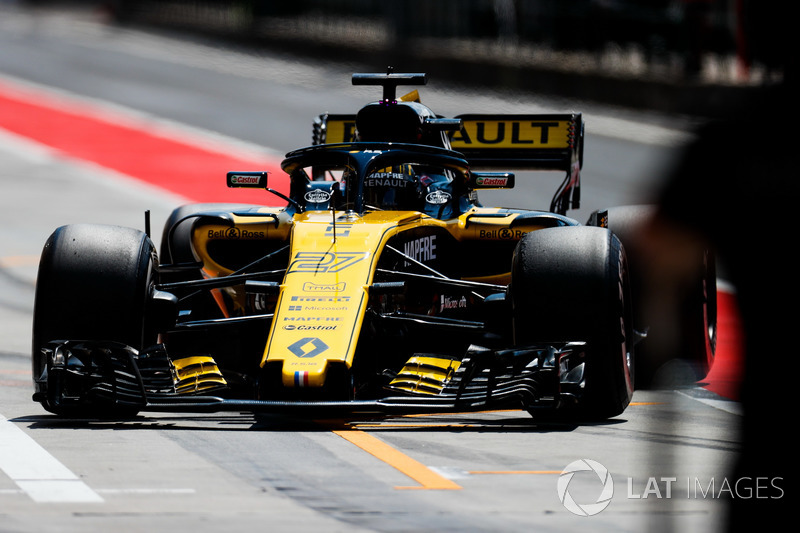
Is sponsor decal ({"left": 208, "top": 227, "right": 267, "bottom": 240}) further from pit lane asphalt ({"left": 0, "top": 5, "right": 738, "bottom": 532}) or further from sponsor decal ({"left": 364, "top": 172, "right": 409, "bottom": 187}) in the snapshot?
pit lane asphalt ({"left": 0, "top": 5, "right": 738, "bottom": 532})

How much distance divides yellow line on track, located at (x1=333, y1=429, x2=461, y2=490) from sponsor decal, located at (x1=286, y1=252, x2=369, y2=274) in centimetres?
105

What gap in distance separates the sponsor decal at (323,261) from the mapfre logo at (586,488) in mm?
2111

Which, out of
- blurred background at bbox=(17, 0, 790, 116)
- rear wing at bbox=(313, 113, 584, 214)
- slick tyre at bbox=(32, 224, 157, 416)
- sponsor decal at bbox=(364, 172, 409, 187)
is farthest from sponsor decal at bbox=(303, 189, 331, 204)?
blurred background at bbox=(17, 0, 790, 116)

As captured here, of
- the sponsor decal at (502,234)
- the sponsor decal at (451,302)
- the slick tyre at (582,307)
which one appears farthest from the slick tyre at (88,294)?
the sponsor decal at (502,234)

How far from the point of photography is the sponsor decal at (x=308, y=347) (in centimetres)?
779

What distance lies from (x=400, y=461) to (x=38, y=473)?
→ 5.36 feet

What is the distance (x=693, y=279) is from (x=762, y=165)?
21.0 feet

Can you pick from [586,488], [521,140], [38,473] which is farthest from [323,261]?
[521,140]

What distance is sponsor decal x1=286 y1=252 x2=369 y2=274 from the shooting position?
840 centimetres

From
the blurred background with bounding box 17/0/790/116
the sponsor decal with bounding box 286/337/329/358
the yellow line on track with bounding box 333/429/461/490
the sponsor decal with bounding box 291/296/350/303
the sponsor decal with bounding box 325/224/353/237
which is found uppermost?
the blurred background with bounding box 17/0/790/116

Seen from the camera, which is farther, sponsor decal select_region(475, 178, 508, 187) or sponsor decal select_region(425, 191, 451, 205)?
sponsor decal select_region(475, 178, 508, 187)

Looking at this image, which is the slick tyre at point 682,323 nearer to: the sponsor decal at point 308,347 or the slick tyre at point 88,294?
the sponsor decal at point 308,347

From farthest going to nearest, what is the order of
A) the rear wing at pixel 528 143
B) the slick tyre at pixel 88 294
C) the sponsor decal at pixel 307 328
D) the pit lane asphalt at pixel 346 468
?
1. the rear wing at pixel 528 143
2. the slick tyre at pixel 88 294
3. the sponsor decal at pixel 307 328
4. the pit lane asphalt at pixel 346 468

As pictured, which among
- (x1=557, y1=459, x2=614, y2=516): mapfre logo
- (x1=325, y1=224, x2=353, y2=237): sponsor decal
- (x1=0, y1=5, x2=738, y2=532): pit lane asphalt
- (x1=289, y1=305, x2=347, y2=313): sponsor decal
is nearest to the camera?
(x1=0, y1=5, x2=738, y2=532): pit lane asphalt
